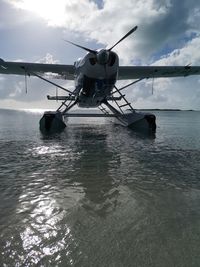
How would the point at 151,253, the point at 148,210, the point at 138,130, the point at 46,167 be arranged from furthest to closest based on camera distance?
the point at 138,130, the point at 46,167, the point at 148,210, the point at 151,253

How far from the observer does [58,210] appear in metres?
2.91

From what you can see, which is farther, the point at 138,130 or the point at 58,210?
the point at 138,130

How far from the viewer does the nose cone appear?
10.7 metres

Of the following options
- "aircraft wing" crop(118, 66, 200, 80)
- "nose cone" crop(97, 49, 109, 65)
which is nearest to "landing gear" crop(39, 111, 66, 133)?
"nose cone" crop(97, 49, 109, 65)

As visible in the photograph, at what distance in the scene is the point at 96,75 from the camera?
1207 cm

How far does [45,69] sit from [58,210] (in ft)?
43.2

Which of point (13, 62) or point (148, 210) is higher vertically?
point (13, 62)

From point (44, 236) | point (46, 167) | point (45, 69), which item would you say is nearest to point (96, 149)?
point (46, 167)

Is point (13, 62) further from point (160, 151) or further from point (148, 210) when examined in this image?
point (148, 210)

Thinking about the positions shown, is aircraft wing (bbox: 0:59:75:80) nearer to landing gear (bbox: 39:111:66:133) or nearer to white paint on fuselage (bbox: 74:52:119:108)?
white paint on fuselage (bbox: 74:52:119:108)

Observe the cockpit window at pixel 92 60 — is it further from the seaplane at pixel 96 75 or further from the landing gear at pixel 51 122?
the landing gear at pixel 51 122

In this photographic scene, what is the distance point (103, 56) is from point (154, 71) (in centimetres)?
576

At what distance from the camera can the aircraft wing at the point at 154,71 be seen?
15086 mm

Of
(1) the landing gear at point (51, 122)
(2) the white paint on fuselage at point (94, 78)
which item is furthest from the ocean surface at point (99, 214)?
(1) the landing gear at point (51, 122)
